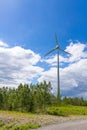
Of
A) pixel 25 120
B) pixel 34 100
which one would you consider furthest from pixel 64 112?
pixel 25 120

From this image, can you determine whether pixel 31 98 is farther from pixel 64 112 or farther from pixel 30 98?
pixel 64 112

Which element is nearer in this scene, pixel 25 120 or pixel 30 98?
pixel 25 120

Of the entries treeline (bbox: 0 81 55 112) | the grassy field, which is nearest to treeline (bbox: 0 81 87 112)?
treeline (bbox: 0 81 55 112)

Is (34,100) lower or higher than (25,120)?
higher

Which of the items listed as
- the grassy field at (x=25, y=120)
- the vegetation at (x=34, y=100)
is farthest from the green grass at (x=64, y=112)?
the grassy field at (x=25, y=120)

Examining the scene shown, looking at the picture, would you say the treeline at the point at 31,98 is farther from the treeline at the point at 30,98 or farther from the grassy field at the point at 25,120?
the grassy field at the point at 25,120

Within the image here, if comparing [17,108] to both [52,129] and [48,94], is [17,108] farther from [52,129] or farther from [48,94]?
[52,129]

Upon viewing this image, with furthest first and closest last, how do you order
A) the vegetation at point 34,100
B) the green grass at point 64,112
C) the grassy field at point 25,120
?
the vegetation at point 34,100
the green grass at point 64,112
the grassy field at point 25,120

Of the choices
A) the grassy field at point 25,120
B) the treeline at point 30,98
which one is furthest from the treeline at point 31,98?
the grassy field at point 25,120

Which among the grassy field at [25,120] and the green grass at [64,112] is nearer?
the grassy field at [25,120]

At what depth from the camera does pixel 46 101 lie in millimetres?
65125

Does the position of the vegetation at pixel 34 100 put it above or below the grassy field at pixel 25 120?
above

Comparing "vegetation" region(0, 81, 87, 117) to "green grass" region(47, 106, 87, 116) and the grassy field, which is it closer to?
"green grass" region(47, 106, 87, 116)

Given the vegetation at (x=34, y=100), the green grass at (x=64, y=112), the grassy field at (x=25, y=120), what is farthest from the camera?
the vegetation at (x=34, y=100)
